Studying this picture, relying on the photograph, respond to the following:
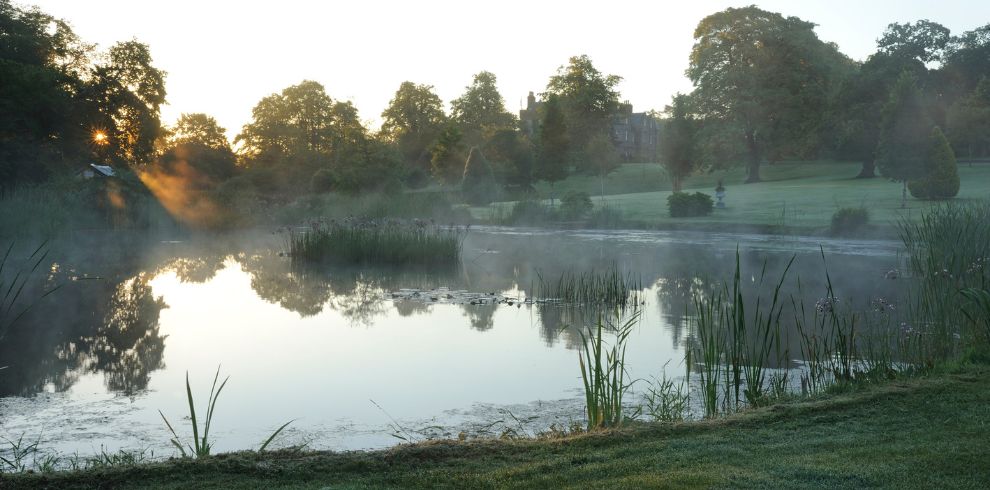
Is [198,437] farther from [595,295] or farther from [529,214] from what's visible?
[529,214]

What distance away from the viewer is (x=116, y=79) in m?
48.0

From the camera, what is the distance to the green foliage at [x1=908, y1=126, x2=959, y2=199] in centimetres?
3341

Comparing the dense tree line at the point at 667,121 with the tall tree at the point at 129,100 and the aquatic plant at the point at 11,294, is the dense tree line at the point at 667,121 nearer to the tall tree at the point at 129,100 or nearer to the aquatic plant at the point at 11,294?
the tall tree at the point at 129,100

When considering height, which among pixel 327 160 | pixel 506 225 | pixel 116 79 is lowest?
pixel 506 225

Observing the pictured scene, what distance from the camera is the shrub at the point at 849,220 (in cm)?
2814

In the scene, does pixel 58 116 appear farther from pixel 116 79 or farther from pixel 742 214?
pixel 742 214

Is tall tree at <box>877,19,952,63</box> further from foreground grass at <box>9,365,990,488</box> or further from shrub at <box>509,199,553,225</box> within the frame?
foreground grass at <box>9,365,990,488</box>

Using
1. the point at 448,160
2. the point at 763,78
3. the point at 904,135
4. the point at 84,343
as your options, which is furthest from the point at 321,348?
the point at 448,160

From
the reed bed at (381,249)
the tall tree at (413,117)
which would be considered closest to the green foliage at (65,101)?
the reed bed at (381,249)

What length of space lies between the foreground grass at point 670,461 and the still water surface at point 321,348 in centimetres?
173

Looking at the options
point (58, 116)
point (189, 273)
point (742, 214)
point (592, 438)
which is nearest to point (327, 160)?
point (58, 116)

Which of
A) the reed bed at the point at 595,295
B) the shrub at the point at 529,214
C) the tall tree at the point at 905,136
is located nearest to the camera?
the reed bed at the point at 595,295

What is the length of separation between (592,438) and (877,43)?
5708cm

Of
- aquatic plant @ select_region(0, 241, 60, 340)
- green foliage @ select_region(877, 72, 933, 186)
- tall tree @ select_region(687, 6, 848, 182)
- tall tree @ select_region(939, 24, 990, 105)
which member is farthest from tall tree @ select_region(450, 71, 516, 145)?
aquatic plant @ select_region(0, 241, 60, 340)
